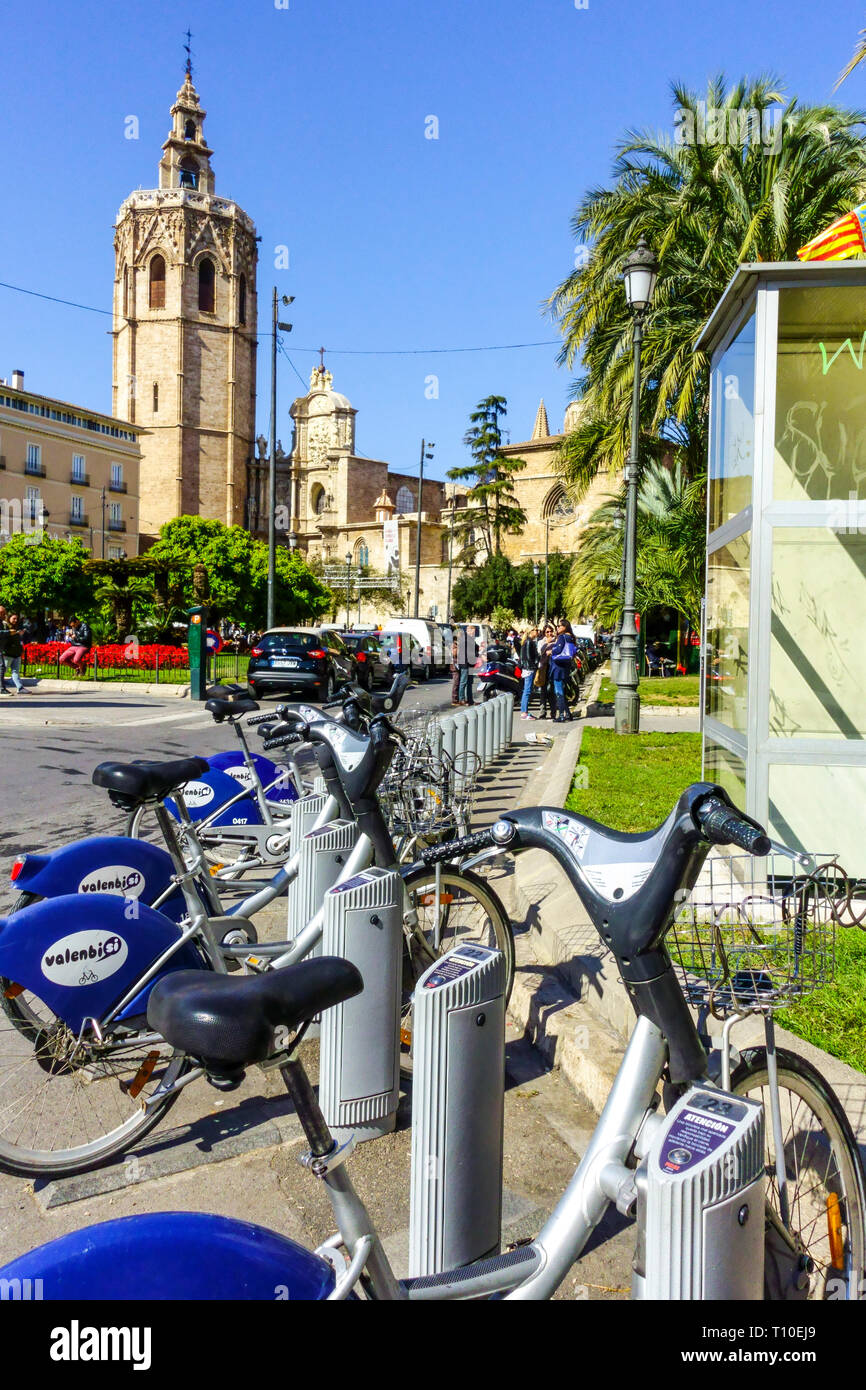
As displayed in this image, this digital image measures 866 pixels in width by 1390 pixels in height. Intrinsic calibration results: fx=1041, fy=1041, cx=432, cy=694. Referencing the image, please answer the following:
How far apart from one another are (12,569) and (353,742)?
122 feet

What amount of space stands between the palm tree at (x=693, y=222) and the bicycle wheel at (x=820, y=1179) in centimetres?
1590

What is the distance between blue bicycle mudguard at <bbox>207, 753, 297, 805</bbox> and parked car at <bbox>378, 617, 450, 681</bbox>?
25.4 meters

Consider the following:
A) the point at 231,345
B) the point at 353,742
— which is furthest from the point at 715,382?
the point at 231,345

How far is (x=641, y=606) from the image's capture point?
20.7 meters

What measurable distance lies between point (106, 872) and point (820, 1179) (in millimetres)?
2592

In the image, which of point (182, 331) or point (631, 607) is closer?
point (631, 607)

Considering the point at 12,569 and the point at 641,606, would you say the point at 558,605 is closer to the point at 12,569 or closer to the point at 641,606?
the point at 12,569

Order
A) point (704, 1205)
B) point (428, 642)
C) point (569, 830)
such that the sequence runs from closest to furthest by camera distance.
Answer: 1. point (704, 1205)
2. point (569, 830)
3. point (428, 642)

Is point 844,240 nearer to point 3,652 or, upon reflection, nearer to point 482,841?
point 482,841

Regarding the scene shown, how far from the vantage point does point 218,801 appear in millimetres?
6426

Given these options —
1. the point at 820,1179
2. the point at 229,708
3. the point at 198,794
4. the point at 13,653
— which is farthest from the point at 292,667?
the point at 820,1179

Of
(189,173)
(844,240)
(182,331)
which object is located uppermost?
(189,173)

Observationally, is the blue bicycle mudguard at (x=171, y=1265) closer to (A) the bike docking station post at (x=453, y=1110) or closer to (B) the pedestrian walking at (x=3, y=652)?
(A) the bike docking station post at (x=453, y=1110)
